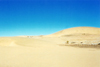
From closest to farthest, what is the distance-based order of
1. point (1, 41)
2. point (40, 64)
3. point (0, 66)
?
point (0, 66) → point (40, 64) → point (1, 41)

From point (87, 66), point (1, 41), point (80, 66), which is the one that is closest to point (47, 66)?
point (80, 66)

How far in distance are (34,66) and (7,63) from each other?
1.14 meters

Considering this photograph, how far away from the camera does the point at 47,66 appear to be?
141 inches

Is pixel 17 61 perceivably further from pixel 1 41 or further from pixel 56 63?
pixel 1 41

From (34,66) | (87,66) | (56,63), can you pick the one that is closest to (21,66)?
(34,66)

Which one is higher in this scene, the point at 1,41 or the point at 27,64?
the point at 1,41

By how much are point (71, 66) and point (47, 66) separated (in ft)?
3.07

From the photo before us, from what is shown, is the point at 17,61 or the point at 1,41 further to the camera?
the point at 1,41

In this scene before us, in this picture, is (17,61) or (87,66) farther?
(17,61)

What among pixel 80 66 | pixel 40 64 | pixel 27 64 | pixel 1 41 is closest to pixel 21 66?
pixel 27 64

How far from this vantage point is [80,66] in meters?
3.60

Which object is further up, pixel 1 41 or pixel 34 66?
pixel 1 41

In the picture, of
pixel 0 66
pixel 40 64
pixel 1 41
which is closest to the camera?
pixel 0 66

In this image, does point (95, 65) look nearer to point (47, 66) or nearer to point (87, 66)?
point (87, 66)
